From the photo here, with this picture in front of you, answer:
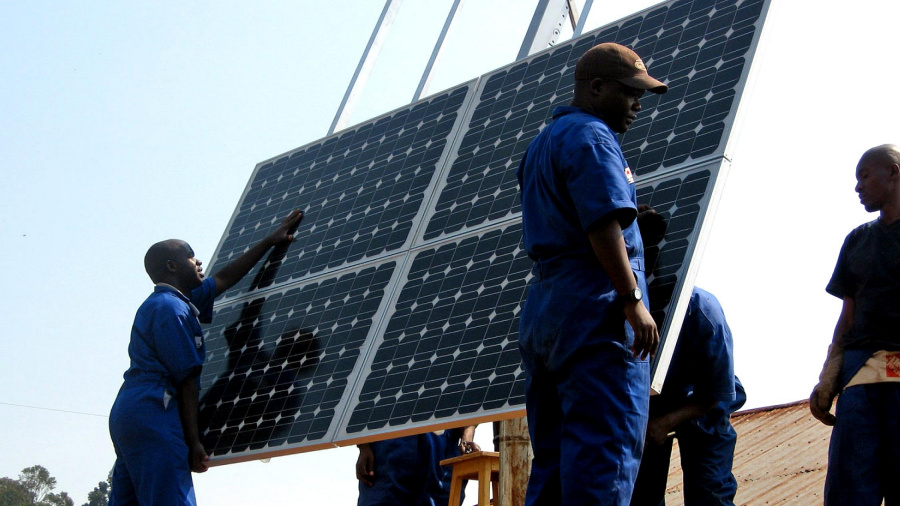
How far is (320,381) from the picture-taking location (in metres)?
6.31

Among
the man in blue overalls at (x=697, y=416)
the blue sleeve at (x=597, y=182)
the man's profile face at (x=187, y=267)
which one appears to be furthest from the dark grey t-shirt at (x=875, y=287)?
the man's profile face at (x=187, y=267)

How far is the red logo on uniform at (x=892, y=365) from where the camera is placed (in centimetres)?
512

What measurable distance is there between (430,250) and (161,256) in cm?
163

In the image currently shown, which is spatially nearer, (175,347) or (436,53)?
(175,347)

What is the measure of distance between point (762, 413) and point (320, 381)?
188 inches

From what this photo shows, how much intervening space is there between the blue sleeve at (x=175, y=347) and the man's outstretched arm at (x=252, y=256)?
1068mm

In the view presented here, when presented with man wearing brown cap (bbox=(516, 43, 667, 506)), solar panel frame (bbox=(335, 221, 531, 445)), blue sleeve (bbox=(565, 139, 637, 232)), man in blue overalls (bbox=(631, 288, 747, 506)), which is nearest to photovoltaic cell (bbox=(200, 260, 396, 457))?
solar panel frame (bbox=(335, 221, 531, 445))

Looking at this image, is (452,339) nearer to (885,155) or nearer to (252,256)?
(885,155)

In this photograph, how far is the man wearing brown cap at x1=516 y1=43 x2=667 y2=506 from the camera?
149 inches

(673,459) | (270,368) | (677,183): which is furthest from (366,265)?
(673,459)

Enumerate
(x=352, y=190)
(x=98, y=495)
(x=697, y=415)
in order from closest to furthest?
(x=697, y=415) → (x=352, y=190) → (x=98, y=495)

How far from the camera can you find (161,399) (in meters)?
6.14

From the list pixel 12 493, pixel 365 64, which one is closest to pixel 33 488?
pixel 12 493

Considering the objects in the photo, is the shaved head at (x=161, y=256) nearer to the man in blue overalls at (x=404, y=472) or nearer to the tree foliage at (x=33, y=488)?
the man in blue overalls at (x=404, y=472)
